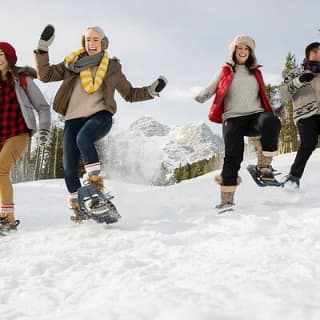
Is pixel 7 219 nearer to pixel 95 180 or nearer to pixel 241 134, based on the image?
pixel 95 180

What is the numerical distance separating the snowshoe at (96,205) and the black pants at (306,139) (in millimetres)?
2760

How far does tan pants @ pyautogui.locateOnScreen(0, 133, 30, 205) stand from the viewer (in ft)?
14.8

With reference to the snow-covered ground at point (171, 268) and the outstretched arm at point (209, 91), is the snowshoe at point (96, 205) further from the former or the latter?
the outstretched arm at point (209, 91)

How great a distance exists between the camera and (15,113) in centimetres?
470

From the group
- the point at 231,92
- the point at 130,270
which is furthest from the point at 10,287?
the point at 231,92

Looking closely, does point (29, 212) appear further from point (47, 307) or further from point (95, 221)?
point (47, 307)

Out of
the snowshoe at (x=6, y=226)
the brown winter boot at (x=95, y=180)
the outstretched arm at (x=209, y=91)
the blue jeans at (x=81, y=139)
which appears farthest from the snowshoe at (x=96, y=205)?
the outstretched arm at (x=209, y=91)

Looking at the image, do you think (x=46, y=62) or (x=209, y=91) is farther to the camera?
(x=209, y=91)

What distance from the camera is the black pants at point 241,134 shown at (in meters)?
4.50

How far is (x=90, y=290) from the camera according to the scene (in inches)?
90.2

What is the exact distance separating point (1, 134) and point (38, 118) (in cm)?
44

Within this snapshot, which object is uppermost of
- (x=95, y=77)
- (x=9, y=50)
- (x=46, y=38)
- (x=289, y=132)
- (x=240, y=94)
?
(x=46, y=38)

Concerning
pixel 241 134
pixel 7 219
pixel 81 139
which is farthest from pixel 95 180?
pixel 241 134

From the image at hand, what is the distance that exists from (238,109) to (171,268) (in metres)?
2.59
